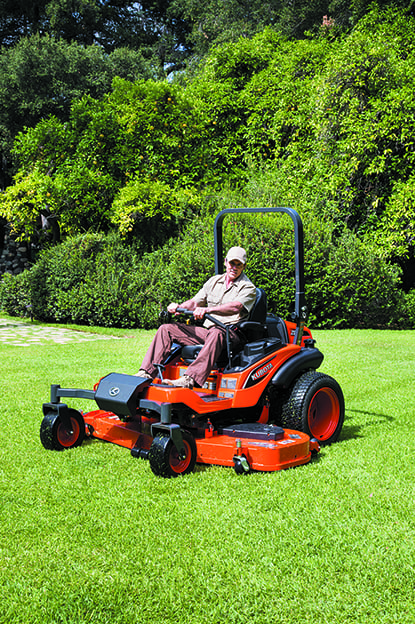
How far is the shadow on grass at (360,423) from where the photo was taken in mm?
5484

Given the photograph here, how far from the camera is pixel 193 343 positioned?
203 inches

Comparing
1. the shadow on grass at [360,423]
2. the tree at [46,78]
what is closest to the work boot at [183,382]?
the shadow on grass at [360,423]

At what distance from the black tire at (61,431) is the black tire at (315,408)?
64.2 inches

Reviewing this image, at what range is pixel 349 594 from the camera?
108 inches

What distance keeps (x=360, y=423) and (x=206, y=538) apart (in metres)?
3.01

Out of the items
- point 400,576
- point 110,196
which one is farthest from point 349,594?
point 110,196

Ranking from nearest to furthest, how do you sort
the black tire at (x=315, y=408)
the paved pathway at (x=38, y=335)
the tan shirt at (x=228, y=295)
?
the black tire at (x=315, y=408), the tan shirt at (x=228, y=295), the paved pathway at (x=38, y=335)

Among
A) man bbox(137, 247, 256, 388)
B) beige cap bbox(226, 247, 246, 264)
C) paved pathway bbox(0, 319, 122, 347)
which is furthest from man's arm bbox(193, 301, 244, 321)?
paved pathway bbox(0, 319, 122, 347)

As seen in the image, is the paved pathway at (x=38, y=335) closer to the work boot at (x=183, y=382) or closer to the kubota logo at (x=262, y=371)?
the work boot at (x=183, y=382)

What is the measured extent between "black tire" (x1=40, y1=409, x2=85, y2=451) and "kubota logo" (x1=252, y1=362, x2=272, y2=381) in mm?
1434

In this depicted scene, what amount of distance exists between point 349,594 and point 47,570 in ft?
4.58

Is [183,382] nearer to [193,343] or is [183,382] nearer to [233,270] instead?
[193,343]

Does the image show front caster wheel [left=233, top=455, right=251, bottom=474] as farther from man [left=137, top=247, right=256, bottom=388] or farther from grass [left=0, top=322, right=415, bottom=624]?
man [left=137, top=247, right=256, bottom=388]

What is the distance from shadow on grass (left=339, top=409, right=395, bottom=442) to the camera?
5484 mm
